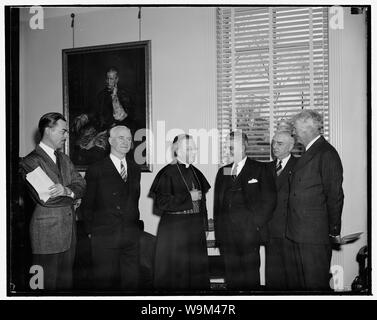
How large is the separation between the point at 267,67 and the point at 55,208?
1567 mm

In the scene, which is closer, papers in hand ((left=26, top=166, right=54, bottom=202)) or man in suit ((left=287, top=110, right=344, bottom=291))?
man in suit ((left=287, top=110, right=344, bottom=291))

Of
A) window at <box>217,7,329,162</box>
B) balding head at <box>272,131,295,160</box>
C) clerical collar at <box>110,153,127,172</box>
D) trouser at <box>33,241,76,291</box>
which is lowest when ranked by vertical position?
trouser at <box>33,241,76,291</box>

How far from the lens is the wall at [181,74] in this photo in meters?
2.40

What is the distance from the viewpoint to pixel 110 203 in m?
2.44

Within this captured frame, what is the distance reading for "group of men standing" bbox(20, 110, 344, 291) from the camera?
237cm

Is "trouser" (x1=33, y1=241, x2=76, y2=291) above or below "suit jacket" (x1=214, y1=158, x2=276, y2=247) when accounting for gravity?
below

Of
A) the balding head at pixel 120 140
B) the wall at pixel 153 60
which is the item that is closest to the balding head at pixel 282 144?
the wall at pixel 153 60

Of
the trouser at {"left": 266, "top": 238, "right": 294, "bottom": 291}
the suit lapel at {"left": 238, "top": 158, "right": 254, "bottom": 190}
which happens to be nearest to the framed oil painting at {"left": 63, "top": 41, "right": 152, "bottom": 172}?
the suit lapel at {"left": 238, "top": 158, "right": 254, "bottom": 190}

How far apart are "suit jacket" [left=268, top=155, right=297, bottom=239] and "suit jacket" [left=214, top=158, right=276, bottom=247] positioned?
29 mm

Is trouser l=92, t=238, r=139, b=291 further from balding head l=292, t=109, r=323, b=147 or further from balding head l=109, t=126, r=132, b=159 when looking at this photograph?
balding head l=292, t=109, r=323, b=147

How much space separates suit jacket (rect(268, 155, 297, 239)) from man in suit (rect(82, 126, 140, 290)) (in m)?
0.83

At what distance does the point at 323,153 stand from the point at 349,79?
48cm

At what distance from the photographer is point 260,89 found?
2.45 metres

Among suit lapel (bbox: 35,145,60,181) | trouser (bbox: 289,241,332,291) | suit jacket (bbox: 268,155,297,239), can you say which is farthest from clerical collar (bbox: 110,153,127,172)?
trouser (bbox: 289,241,332,291)
